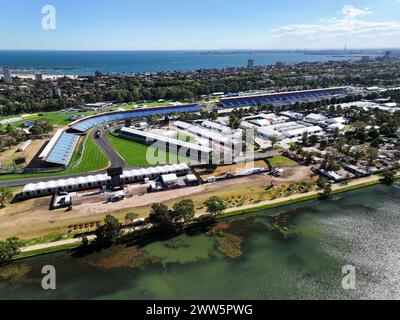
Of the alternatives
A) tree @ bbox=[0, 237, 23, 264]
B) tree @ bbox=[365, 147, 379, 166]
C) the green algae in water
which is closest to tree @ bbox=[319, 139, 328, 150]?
tree @ bbox=[365, 147, 379, 166]

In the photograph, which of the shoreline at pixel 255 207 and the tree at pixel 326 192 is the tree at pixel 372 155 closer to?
the shoreline at pixel 255 207

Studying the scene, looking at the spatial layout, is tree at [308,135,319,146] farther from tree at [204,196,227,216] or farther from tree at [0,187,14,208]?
tree at [0,187,14,208]

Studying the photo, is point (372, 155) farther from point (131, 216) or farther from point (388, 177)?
point (131, 216)

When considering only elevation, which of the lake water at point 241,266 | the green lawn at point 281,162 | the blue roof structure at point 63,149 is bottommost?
the lake water at point 241,266

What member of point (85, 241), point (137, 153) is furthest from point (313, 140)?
point (85, 241)

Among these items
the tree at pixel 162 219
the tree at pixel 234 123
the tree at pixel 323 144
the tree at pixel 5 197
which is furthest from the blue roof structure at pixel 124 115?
the tree at pixel 162 219
